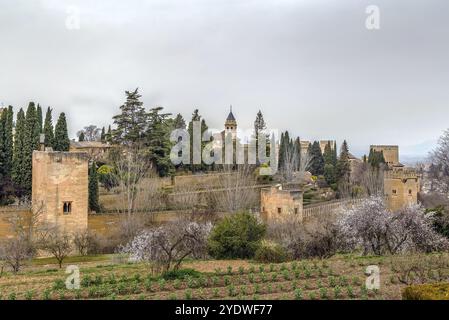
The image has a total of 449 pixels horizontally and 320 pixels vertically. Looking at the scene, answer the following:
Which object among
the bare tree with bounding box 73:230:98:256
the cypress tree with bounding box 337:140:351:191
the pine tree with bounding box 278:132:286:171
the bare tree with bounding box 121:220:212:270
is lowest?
the bare tree with bounding box 73:230:98:256

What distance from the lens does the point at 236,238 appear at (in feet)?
54.7

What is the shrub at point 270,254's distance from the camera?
620 inches

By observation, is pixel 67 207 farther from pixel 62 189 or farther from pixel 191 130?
pixel 191 130

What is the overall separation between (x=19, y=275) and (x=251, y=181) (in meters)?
22.6

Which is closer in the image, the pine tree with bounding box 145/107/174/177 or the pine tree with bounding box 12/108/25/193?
the pine tree with bounding box 12/108/25/193

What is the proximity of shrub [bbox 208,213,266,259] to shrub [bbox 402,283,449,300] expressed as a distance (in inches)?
333

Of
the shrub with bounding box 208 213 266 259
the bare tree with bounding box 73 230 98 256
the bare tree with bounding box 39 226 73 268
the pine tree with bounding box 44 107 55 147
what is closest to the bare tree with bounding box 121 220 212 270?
the shrub with bounding box 208 213 266 259

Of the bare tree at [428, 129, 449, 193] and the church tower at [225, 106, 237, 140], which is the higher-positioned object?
the church tower at [225, 106, 237, 140]

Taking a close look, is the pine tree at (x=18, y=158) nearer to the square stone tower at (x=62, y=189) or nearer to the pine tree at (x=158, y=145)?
the square stone tower at (x=62, y=189)

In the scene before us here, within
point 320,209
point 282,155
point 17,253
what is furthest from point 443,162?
point 17,253

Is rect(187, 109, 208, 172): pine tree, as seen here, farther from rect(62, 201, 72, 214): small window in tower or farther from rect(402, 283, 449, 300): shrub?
rect(402, 283, 449, 300): shrub

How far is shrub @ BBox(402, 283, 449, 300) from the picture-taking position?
7869 millimetres
